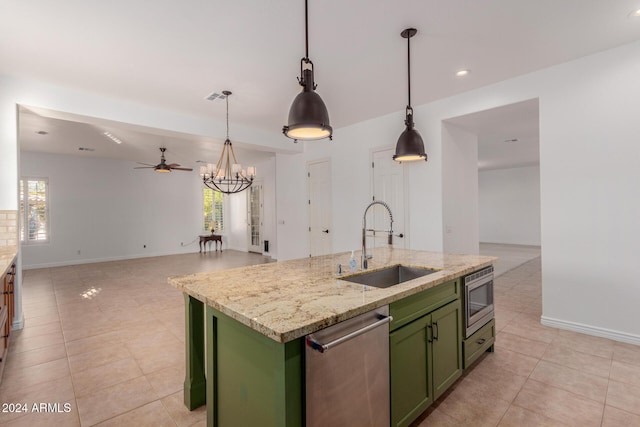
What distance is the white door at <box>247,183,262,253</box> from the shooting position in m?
9.43

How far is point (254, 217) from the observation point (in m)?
9.70

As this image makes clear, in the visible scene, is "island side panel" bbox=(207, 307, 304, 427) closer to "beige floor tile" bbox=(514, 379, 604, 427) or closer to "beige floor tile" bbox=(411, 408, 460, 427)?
"beige floor tile" bbox=(411, 408, 460, 427)

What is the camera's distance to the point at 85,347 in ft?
10.1

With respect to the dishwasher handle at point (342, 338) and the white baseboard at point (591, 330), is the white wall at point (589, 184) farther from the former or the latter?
the dishwasher handle at point (342, 338)

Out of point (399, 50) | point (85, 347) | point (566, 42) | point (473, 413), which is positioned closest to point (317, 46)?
point (399, 50)

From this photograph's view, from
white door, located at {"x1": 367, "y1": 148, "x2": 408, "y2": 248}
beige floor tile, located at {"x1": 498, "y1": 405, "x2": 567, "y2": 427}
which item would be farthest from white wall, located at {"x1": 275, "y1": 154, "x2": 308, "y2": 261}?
beige floor tile, located at {"x1": 498, "y1": 405, "x2": 567, "y2": 427}

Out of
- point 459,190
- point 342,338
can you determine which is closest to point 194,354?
point 342,338

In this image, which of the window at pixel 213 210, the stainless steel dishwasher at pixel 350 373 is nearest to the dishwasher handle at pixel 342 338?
the stainless steel dishwasher at pixel 350 373

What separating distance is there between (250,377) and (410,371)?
94cm

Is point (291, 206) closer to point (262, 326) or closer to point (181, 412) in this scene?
point (181, 412)

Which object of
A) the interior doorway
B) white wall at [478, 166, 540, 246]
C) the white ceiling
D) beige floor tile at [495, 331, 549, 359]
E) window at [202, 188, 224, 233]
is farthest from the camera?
white wall at [478, 166, 540, 246]

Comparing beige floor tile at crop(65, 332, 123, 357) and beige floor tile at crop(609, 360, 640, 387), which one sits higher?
beige floor tile at crop(609, 360, 640, 387)

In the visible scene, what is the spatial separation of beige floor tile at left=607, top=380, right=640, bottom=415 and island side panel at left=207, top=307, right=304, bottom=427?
231 cm

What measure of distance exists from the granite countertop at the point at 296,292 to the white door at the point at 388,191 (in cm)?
218
